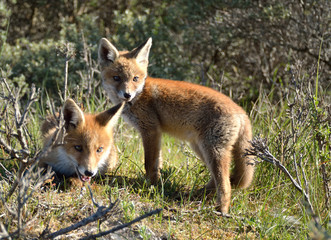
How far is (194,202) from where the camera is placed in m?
3.95

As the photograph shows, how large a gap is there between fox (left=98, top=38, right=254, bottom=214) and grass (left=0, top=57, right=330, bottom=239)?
21 cm

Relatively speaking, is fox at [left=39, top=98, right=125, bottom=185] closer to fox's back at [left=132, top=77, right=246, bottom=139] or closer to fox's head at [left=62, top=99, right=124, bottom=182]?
fox's head at [left=62, top=99, right=124, bottom=182]

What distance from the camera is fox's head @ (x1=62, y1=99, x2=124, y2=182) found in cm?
350

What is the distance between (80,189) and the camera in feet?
12.4

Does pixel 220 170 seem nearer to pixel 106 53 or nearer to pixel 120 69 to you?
pixel 120 69

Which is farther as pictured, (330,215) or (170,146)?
(170,146)

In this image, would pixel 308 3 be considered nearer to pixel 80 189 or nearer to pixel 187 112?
pixel 187 112

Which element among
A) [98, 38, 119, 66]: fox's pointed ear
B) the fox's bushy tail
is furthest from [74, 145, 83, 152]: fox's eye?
[98, 38, 119, 66]: fox's pointed ear

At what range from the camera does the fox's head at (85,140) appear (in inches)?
138

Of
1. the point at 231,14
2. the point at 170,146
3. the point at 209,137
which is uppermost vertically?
the point at 231,14

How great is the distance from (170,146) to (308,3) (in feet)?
11.4

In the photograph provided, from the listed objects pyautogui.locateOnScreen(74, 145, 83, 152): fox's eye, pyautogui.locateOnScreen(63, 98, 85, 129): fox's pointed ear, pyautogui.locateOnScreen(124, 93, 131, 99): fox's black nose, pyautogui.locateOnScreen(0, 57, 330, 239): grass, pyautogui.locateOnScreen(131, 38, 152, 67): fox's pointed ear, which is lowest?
pyautogui.locateOnScreen(0, 57, 330, 239): grass

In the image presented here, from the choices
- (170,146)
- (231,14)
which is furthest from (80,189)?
(231,14)

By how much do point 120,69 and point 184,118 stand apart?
120 cm
